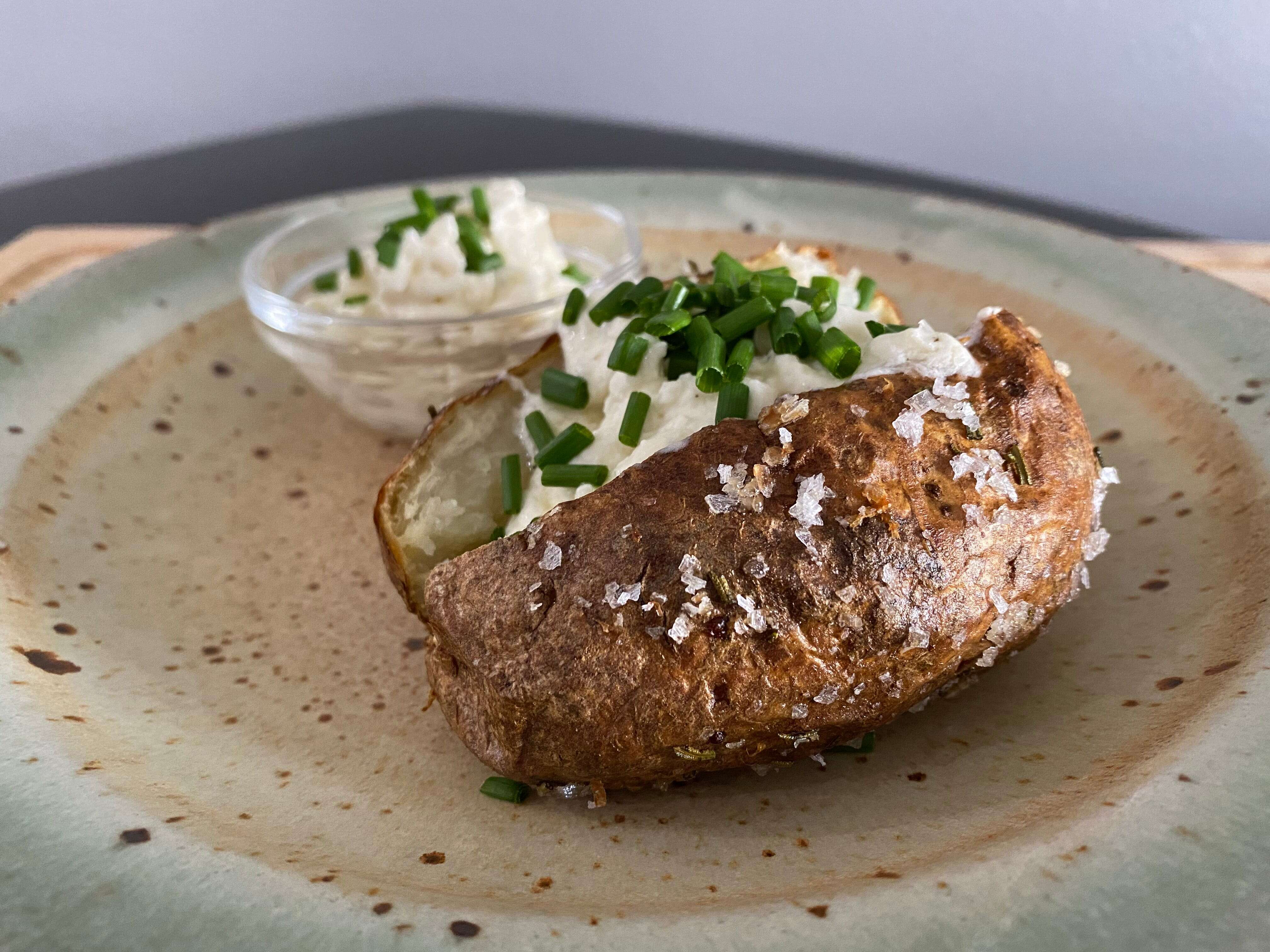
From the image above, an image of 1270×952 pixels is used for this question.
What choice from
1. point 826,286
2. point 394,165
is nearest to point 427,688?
point 826,286

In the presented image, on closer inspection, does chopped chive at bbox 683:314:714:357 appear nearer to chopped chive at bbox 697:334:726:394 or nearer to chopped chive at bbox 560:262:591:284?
chopped chive at bbox 697:334:726:394

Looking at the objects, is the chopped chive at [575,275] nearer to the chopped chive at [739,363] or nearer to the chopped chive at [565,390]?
the chopped chive at [565,390]

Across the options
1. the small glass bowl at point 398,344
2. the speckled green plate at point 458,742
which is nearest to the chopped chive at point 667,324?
the small glass bowl at point 398,344

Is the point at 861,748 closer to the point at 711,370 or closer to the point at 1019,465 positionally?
the point at 1019,465

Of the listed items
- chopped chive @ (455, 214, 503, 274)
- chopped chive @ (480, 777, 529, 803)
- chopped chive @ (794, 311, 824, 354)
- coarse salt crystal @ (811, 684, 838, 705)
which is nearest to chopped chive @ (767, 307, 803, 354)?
chopped chive @ (794, 311, 824, 354)

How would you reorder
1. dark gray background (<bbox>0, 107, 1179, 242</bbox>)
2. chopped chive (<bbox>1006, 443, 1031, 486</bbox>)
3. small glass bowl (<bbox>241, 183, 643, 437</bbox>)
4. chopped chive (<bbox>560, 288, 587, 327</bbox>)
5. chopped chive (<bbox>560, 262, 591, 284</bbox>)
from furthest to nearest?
dark gray background (<bbox>0, 107, 1179, 242</bbox>)
chopped chive (<bbox>560, 262, 591, 284</bbox>)
small glass bowl (<bbox>241, 183, 643, 437</bbox>)
chopped chive (<bbox>560, 288, 587, 327</bbox>)
chopped chive (<bbox>1006, 443, 1031, 486</bbox>)
